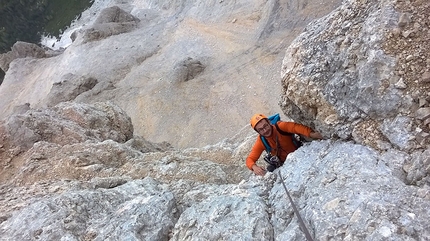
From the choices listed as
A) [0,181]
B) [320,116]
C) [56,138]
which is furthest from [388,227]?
[56,138]

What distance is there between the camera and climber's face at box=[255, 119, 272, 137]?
557 centimetres

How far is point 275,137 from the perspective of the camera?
5801mm

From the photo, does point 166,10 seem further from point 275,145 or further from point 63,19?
point 275,145

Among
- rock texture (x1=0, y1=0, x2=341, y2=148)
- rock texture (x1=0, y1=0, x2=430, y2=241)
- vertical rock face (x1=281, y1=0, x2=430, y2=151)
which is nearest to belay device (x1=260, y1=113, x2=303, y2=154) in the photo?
rock texture (x1=0, y1=0, x2=430, y2=241)

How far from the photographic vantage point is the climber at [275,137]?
556cm

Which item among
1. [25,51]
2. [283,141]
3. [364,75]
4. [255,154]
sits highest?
[25,51]

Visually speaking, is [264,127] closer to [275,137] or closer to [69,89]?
[275,137]

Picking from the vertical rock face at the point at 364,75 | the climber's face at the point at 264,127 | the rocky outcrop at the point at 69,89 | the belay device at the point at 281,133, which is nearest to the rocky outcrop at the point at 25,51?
the rocky outcrop at the point at 69,89

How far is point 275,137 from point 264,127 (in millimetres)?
328

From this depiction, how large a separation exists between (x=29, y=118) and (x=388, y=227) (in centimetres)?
909

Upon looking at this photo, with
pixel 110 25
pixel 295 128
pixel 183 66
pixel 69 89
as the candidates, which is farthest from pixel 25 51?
pixel 295 128

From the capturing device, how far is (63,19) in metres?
40.1

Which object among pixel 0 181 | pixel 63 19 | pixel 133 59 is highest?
pixel 63 19

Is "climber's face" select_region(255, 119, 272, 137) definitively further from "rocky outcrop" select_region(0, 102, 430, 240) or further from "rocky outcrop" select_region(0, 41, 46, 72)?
"rocky outcrop" select_region(0, 41, 46, 72)
